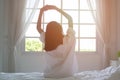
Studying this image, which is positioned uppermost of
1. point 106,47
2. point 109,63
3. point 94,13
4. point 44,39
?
point 94,13

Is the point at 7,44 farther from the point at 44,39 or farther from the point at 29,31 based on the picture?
the point at 44,39

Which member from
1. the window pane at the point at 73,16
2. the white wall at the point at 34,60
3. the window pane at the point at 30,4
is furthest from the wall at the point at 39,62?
the window pane at the point at 30,4

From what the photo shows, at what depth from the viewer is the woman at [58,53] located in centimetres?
231

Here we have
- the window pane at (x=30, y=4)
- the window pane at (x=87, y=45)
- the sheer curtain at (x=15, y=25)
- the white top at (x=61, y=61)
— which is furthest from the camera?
the window pane at (x=87, y=45)

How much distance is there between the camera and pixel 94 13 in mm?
4730

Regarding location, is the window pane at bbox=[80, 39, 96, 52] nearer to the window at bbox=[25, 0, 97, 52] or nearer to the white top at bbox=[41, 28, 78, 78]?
the window at bbox=[25, 0, 97, 52]

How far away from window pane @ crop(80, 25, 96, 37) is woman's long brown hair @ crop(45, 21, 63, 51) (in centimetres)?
250

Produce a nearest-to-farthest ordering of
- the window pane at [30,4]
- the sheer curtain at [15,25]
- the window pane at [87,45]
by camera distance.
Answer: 1. the sheer curtain at [15,25]
2. the window pane at [30,4]
3. the window pane at [87,45]

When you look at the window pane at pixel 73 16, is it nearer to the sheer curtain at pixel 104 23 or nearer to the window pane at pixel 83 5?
the window pane at pixel 83 5

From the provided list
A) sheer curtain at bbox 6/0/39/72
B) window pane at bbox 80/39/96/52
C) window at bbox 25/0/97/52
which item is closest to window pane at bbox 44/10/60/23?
window at bbox 25/0/97/52

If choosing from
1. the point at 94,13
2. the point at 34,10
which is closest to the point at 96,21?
the point at 94,13

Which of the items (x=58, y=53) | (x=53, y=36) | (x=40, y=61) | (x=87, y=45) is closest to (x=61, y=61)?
(x=58, y=53)

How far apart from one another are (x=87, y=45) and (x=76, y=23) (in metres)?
0.46

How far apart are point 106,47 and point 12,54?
1.69m
